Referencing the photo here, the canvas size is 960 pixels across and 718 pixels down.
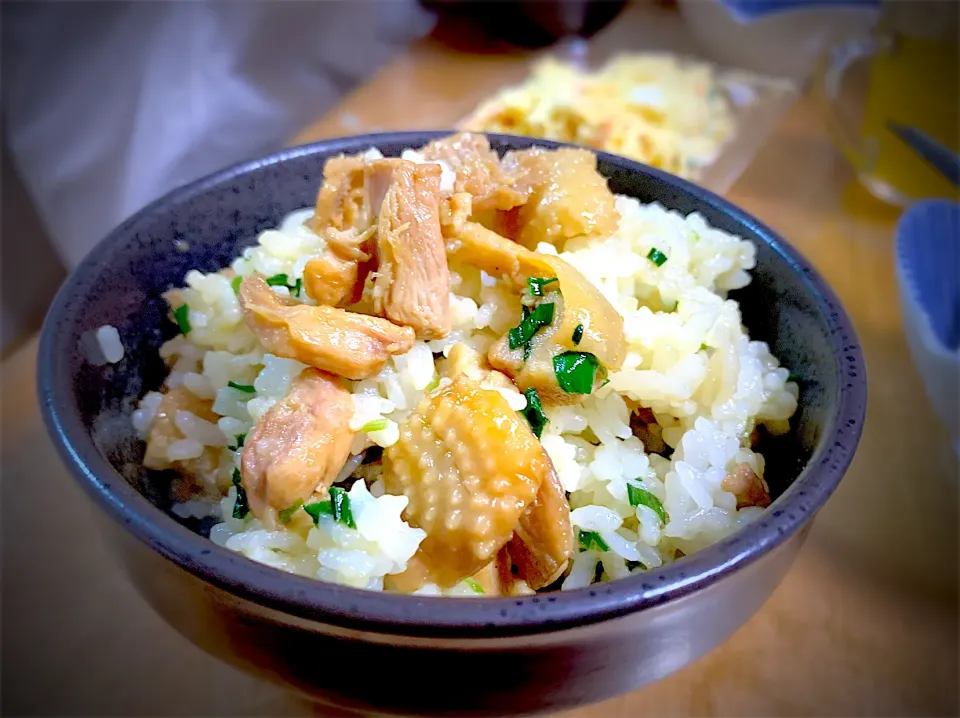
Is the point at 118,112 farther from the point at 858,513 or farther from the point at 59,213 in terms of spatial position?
the point at 858,513

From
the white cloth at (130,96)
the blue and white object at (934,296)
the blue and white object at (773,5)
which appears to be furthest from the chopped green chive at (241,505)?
the blue and white object at (773,5)

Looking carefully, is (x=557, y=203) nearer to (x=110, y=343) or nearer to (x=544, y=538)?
(x=544, y=538)

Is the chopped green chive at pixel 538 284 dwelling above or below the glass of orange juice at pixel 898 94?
above

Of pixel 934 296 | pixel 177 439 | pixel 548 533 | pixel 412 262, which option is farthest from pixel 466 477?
pixel 934 296

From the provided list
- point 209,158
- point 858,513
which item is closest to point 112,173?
point 209,158

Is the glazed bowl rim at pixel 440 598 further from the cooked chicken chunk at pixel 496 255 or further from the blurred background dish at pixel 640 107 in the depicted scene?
the blurred background dish at pixel 640 107

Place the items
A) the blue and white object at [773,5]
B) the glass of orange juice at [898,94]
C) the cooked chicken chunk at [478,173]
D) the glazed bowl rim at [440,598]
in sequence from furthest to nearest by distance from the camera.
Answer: the blue and white object at [773,5], the glass of orange juice at [898,94], the cooked chicken chunk at [478,173], the glazed bowl rim at [440,598]

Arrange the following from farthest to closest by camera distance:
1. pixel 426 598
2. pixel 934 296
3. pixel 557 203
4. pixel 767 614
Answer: pixel 934 296
pixel 767 614
pixel 557 203
pixel 426 598
